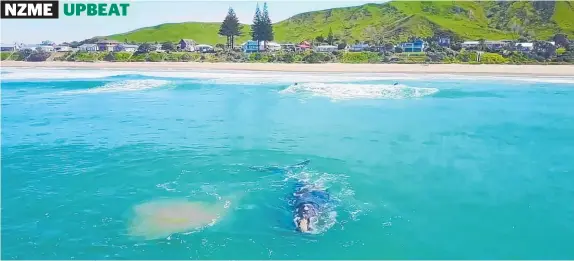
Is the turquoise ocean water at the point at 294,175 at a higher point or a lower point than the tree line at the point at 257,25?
lower

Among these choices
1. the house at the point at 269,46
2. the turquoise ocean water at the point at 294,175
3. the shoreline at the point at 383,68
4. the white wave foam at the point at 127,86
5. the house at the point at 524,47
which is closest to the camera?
the turquoise ocean water at the point at 294,175

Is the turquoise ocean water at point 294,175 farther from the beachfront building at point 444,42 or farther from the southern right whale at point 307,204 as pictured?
the beachfront building at point 444,42

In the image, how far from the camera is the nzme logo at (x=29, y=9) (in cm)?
1952

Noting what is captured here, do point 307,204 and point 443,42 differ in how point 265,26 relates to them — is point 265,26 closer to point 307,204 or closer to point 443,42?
point 443,42

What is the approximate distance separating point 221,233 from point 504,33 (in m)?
110

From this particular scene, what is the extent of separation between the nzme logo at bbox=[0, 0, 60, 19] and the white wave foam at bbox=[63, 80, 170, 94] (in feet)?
61.2

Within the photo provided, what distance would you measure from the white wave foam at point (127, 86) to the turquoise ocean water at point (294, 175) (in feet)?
24.6

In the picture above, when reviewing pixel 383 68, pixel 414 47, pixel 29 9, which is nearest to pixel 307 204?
pixel 29 9

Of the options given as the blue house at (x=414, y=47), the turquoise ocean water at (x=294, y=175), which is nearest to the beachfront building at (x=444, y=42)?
the blue house at (x=414, y=47)

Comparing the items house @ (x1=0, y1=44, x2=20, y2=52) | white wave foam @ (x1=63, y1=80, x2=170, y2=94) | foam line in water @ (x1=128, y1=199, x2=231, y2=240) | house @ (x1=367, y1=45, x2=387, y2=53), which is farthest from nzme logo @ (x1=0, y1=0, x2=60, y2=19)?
house @ (x1=0, y1=44, x2=20, y2=52)

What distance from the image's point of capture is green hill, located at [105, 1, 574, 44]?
107 m

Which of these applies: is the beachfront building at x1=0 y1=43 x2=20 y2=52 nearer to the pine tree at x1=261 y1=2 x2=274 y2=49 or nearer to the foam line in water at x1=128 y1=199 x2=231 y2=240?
the pine tree at x1=261 y1=2 x2=274 y2=49

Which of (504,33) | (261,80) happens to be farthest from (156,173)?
(504,33)

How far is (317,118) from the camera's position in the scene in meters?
25.4
